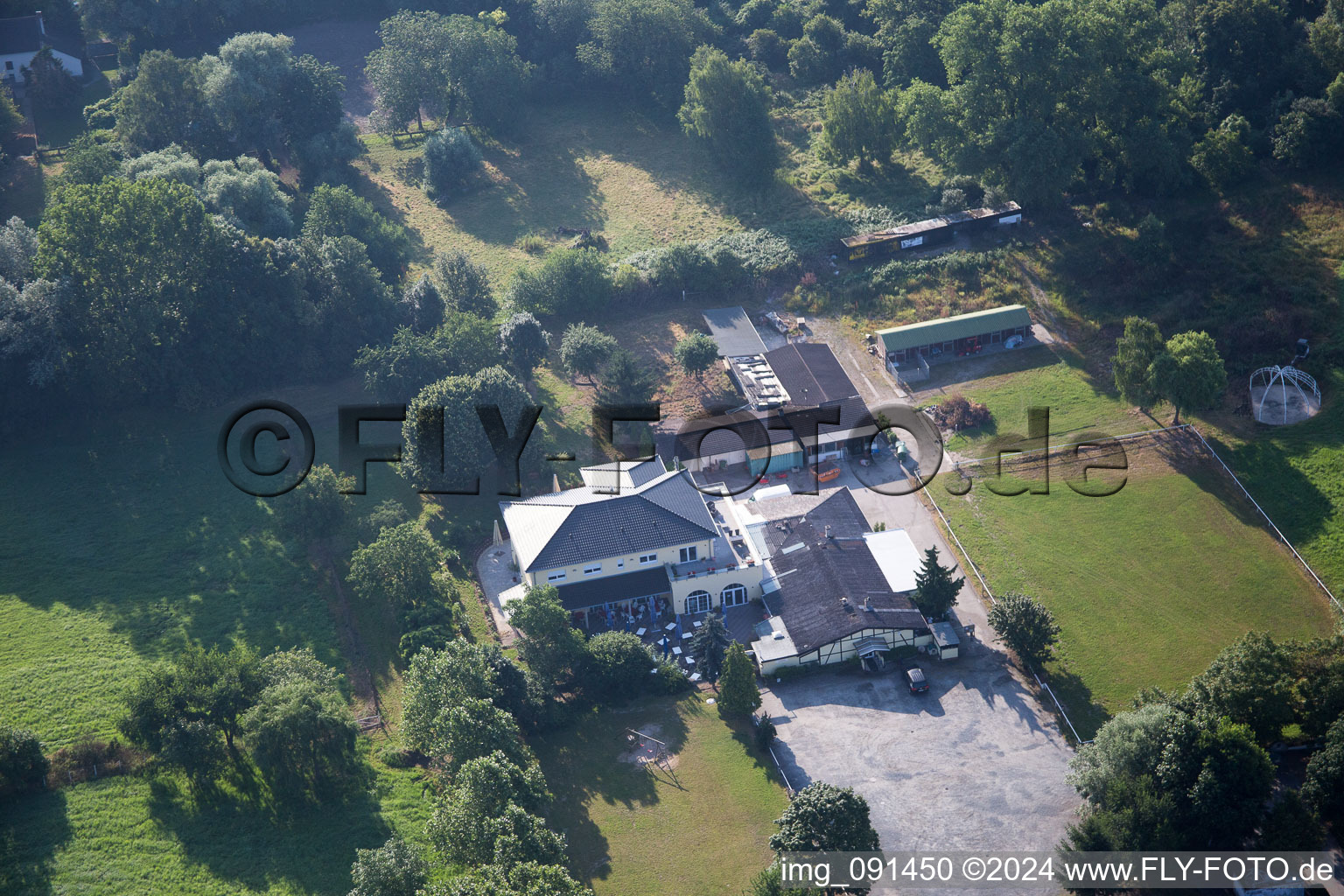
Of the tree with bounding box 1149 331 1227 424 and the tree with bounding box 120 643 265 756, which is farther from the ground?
the tree with bounding box 1149 331 1227 424

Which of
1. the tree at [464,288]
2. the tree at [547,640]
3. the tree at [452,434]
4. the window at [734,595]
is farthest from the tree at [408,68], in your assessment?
the window at [734,595]

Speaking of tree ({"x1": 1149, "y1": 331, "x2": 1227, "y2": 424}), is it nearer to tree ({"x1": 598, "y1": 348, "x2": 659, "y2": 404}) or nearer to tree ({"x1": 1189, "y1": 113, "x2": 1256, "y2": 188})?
A: tree ({"x1": 1189, "y1": 113, "x2": 1256, "y2": 188})

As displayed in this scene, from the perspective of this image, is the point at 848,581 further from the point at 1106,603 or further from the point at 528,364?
the point at 528,364

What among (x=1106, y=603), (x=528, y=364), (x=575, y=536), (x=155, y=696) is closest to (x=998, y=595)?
(x=1106, y=603)

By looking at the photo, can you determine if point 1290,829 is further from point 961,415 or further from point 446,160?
point 446,160

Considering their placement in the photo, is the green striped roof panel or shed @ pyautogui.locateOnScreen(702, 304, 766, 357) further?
shed @ pyautogui.locateOnScreen(702, 304, 766, 357)

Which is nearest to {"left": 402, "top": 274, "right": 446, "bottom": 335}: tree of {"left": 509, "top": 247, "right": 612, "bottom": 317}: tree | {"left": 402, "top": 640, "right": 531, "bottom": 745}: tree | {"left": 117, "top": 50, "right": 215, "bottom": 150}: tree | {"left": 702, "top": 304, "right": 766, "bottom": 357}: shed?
{"left": 509, "top": 247, "right": 612, "bottom": 317}: tree

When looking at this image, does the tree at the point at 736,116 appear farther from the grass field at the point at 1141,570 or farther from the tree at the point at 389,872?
the tree at the point at 389,872
